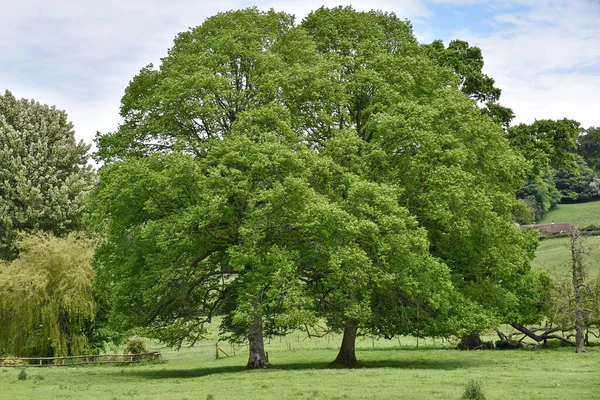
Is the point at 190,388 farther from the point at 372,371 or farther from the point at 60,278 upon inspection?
the point at 60,278

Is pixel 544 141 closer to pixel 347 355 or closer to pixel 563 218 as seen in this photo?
pixel 347 355

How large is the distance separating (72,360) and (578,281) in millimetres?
35960

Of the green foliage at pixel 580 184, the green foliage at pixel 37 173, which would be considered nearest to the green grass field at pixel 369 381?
the green foliage at pixel 37 173

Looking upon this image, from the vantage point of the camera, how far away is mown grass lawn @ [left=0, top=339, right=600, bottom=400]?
2716cm

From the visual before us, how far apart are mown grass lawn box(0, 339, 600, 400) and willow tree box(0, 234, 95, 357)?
299 inches

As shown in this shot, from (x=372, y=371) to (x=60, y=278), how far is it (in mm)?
27356

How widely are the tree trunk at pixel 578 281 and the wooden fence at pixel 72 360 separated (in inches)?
1220

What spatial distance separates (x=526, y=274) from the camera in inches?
1864

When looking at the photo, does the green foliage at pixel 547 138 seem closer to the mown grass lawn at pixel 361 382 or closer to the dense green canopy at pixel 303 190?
the dense green canopy at pixel 303 190

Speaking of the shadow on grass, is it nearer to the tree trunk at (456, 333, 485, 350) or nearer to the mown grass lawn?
the mown grass lawn

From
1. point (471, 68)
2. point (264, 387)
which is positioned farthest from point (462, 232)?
point (471, 68)

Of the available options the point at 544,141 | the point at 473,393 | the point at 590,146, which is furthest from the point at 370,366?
the point at 590,146

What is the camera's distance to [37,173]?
6375cm

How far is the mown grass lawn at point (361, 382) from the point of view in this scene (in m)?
27.2
